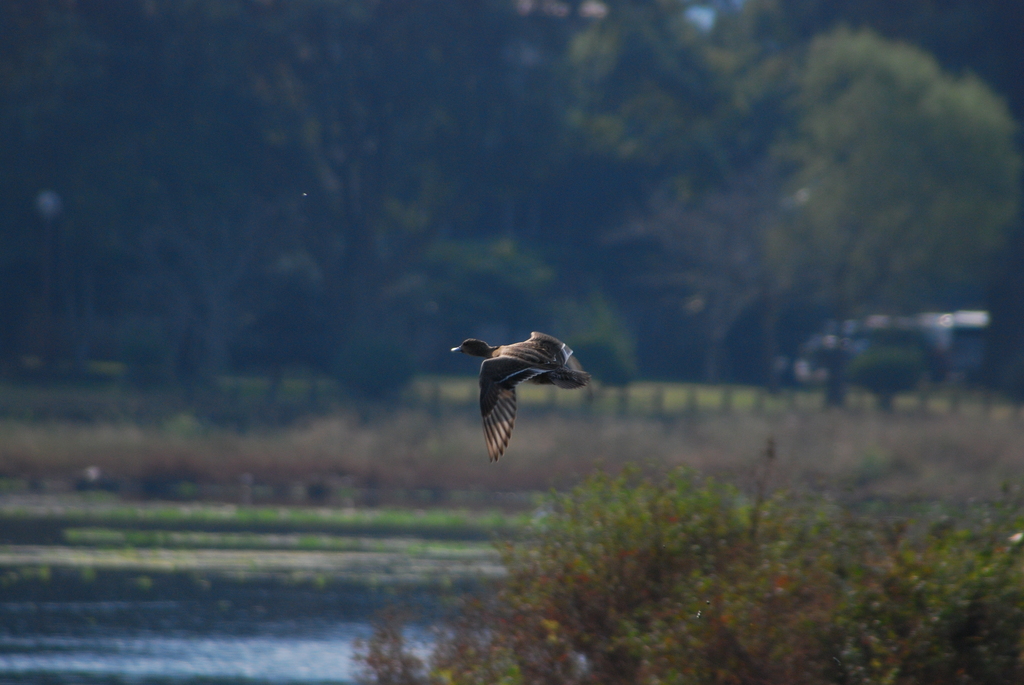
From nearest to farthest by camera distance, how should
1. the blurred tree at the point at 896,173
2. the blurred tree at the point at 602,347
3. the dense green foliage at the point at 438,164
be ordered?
the blurred tree at the point at 602,347 < the dense green foliage at the point at 438,164 < the blurred tree at the point at 896,173

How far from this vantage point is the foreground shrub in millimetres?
11578

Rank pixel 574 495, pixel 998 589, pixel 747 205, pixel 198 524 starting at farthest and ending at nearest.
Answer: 1. pixel 747 205
2. pixel 198 524
3. pixel 574 495
4. pixel 998 589

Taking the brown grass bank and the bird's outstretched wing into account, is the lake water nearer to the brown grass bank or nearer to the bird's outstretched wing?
the bird's outstretched wing

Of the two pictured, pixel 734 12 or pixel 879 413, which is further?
pixel 734 12

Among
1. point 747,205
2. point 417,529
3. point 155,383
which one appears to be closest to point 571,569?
point 417,529

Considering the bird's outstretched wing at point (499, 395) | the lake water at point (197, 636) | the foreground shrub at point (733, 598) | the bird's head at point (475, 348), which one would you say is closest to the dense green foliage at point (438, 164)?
the lake water at point (197, 636)

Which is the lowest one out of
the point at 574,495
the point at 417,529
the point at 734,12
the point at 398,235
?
the point at 417,529

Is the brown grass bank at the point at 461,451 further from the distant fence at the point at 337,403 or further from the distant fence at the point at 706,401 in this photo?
the distant fence at the point at 706,401

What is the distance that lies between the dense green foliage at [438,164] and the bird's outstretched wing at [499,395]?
43.0 metres

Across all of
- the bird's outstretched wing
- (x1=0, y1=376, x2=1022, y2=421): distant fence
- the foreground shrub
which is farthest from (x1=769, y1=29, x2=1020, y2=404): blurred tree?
the bird's outstretched wing

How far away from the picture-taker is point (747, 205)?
62531 millimetres

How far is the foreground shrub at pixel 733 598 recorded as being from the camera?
11.6m

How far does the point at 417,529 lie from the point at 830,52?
3038 cm

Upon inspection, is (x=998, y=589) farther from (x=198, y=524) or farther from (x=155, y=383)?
(x=155, y=383)
